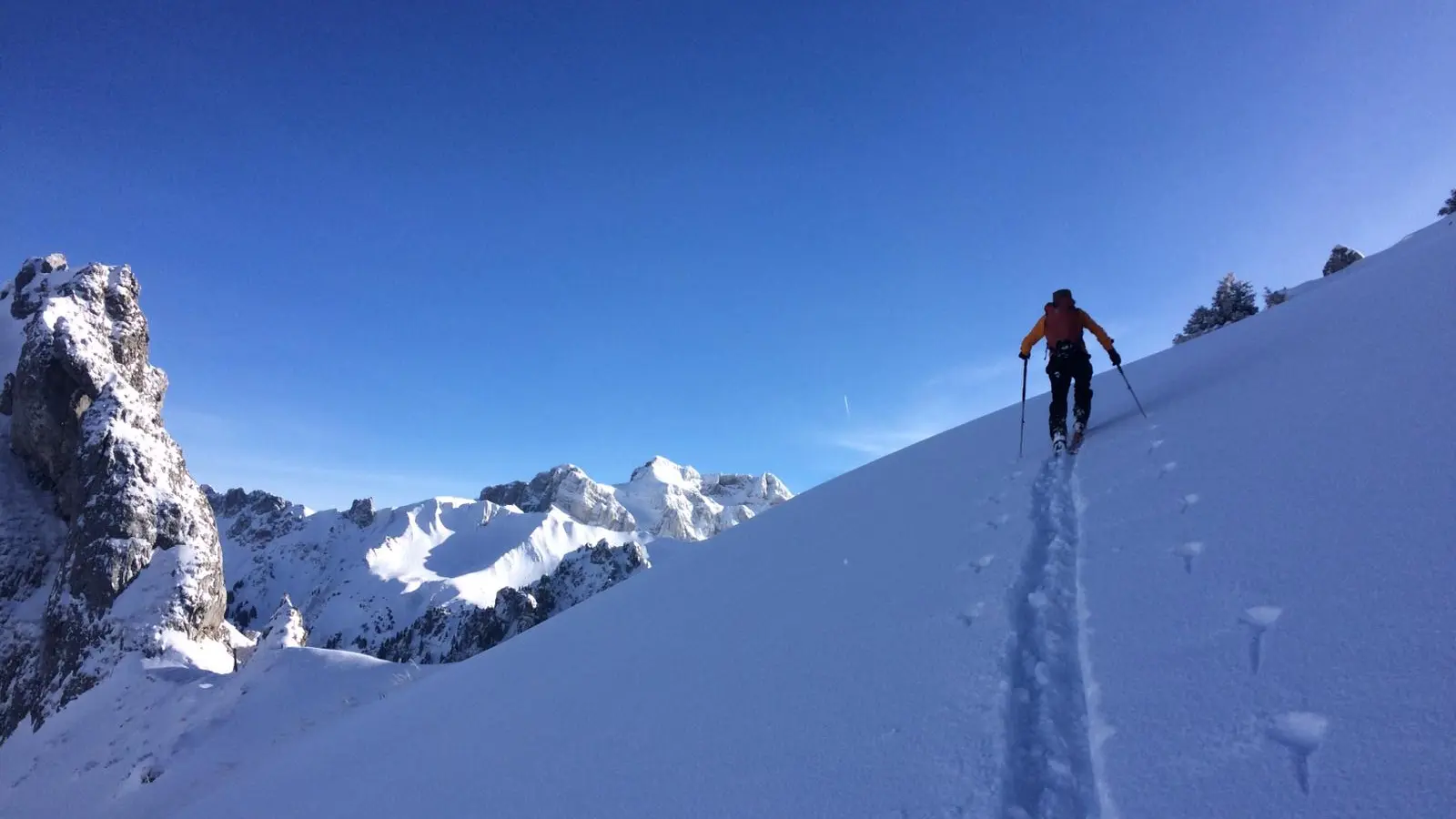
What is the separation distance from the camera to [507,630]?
6888 cm

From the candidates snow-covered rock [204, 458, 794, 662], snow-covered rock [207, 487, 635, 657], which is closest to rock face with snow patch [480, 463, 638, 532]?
snow-covered rock [204, 458, 794, 662]

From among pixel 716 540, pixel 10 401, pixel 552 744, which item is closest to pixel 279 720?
pixel 716 540

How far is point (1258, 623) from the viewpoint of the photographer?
Answer: 3.12m

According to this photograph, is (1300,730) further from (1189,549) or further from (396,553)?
(396,553)

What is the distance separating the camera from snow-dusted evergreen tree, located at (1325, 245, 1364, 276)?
36.0 meters

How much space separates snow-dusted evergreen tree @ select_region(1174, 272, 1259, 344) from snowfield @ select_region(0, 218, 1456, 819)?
26.2 meters

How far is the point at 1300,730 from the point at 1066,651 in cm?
129

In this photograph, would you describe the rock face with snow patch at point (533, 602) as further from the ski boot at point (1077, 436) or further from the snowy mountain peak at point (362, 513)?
the snowy mountain peak at point (362, 513)

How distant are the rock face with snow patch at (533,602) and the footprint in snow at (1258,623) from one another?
67586 mm

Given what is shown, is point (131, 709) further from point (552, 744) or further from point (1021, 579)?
point (1021, 579)

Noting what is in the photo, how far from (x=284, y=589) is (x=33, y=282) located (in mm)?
141879

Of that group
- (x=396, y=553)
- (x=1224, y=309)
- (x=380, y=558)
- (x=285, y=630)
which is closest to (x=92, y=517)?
(x=285, y=630)

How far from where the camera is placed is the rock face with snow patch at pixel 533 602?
70.1 meters

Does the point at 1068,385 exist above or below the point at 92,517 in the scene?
below
